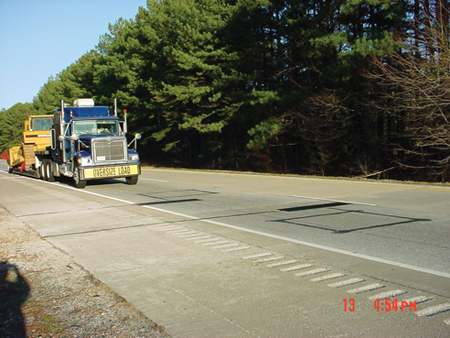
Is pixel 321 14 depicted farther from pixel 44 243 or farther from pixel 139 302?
pixel 139 302

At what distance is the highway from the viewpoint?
172 inches

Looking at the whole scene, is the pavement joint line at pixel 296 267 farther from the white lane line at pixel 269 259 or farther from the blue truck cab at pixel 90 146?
the blue truck cab at pixel 90 146

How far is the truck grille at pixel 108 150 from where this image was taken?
1820 cm

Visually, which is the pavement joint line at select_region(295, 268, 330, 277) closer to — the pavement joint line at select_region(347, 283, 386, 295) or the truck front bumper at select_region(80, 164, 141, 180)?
the pavement joint line at select_region(347, 283, 386, 295)

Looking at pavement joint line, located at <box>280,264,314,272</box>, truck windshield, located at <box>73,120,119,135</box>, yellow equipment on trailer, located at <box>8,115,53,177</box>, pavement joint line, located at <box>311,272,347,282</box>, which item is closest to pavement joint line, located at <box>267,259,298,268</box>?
pavement joint line, located at <box>280,264,314,272</box>

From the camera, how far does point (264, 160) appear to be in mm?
36938

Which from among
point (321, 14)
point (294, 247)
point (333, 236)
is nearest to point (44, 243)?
point (294, 247)

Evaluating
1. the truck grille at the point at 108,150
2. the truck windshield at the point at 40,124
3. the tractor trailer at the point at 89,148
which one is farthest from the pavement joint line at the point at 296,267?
the truck windshield at the point at 40,124

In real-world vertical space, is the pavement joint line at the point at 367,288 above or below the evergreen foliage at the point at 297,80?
below

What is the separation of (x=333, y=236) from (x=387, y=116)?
2037 cm

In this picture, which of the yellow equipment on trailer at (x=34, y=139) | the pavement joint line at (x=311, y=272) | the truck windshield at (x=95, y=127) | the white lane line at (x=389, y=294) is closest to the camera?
the white lane line at (x=389, y=294)

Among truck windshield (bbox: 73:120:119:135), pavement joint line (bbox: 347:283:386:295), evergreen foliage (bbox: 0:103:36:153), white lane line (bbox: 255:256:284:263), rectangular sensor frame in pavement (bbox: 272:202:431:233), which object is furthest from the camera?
evergreen foliage (bbox: 0:103:36:153)
